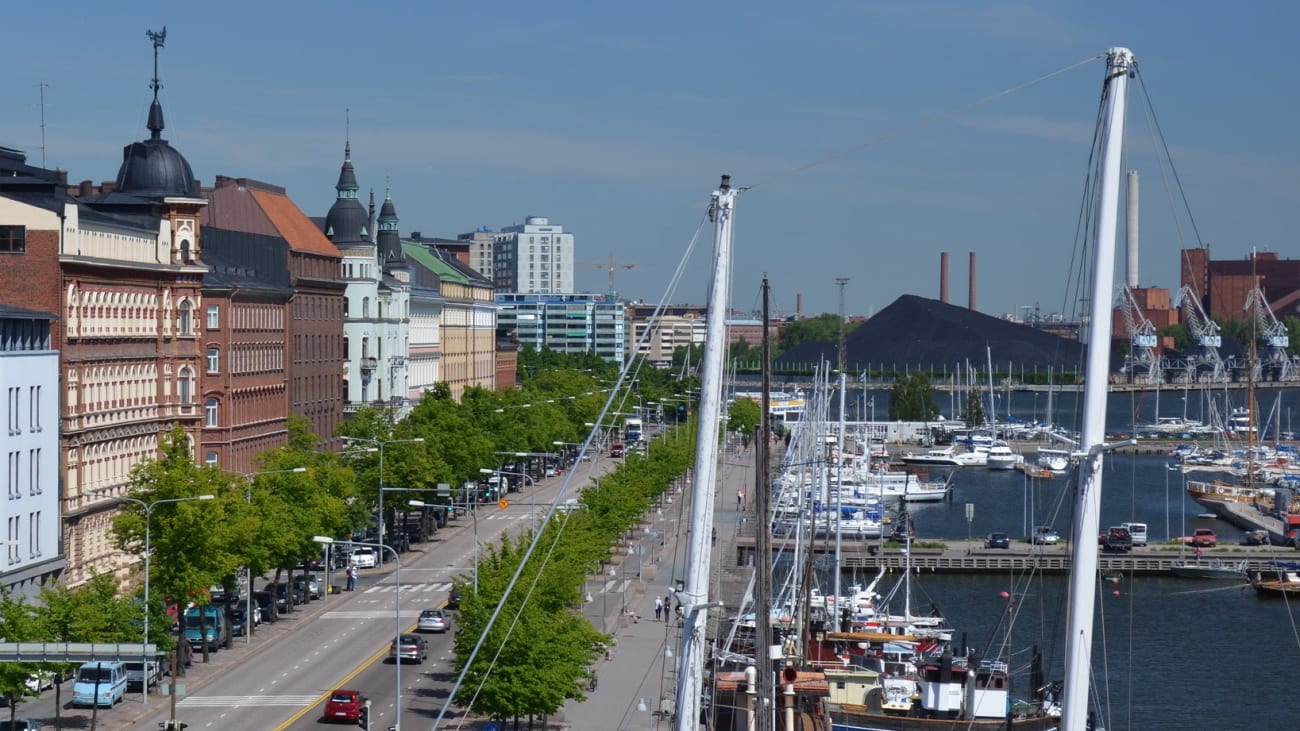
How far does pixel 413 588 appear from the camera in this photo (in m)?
74.2

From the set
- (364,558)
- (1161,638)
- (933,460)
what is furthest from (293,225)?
(933,460)

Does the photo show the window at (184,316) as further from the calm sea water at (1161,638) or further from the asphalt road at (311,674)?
the calm sea water at (1161,638)

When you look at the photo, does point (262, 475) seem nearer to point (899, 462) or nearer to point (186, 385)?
point (186, 385)

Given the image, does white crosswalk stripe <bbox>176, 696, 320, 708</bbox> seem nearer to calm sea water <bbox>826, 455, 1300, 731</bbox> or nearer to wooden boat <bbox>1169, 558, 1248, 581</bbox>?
calm sea water <bbox>826, 455, 1300, 731</bbox>

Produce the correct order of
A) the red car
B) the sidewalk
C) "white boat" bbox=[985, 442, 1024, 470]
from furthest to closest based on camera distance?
"white boat" bbox=[985, 442, 1024, 470]
the sidewalk
the red car

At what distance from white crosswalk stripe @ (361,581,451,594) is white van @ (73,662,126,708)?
74.3 ft

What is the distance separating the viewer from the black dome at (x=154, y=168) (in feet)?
265

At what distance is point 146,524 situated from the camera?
54.2 meters

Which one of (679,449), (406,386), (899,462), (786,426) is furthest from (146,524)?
(786,426)

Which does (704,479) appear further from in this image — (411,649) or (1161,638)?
(1161,638)

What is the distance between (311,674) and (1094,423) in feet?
115

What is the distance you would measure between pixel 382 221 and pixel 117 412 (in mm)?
76330

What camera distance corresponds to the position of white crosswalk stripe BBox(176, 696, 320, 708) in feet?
167

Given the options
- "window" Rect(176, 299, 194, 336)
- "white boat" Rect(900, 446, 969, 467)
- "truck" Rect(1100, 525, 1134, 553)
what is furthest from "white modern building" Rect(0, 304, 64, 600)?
"white boat" Rect(900, 446, 969, 467)
